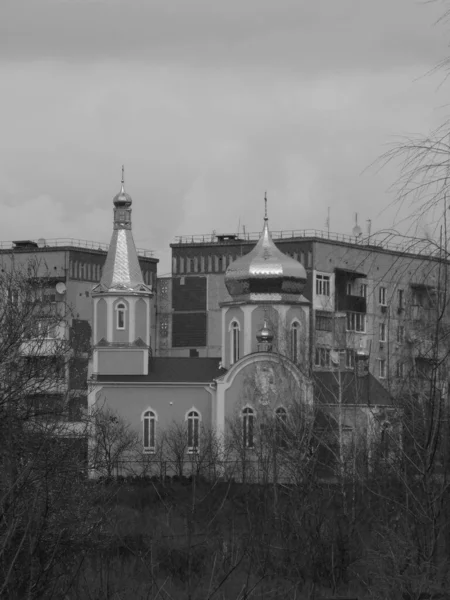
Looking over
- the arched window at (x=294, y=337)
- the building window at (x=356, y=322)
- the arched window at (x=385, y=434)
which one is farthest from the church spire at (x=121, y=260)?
the arched window at (x=385, y=434)

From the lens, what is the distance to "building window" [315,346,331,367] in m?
59.6

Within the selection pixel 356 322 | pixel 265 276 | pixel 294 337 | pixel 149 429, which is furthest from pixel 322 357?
pixel 356 322

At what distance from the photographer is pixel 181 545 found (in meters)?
30.5

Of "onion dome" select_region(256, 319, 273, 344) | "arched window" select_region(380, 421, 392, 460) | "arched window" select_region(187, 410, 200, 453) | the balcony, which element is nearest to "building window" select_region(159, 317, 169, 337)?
the balcony

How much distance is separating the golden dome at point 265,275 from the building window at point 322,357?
3.60 metres

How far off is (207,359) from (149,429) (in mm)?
3281

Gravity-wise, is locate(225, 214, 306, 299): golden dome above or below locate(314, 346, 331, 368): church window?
above

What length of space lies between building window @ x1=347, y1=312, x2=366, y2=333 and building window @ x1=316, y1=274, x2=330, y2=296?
4.86ft

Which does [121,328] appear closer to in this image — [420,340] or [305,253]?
[305,253]

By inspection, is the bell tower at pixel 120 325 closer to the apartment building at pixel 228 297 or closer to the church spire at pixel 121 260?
the church spire at pixel 121 260

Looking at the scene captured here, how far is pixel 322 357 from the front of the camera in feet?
206

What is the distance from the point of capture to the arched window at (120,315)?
55969mm

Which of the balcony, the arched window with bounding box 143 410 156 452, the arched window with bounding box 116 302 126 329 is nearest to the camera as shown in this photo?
the arched window with bounding box 143 410 156 452

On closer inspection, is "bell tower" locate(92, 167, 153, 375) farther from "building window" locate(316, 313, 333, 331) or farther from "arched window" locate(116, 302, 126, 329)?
"building window" locate(316, 313, 333, 331)
